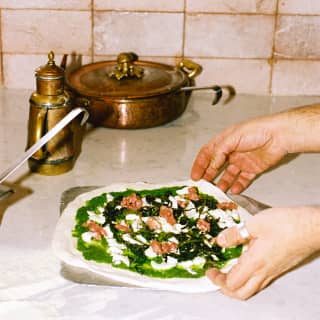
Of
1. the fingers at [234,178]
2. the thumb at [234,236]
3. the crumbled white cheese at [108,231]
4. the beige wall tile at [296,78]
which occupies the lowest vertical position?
the crumbled white cheese at [108,231]

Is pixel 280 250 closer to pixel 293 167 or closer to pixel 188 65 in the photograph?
pixel 293 167

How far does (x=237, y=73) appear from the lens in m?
2.13

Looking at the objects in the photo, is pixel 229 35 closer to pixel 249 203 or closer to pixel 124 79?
pixel 124 79

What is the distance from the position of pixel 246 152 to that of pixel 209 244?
343 millimetres

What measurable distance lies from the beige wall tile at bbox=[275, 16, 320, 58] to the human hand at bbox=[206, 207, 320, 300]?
106cm

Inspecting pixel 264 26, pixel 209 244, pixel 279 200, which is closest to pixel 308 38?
pixel 264 26

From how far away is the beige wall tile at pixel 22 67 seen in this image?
2.09m

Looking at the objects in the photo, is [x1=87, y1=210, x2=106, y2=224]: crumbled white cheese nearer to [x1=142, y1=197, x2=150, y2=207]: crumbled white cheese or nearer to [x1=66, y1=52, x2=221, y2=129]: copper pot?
[x1=142, y1=197, x2=150, y2=207]: crumbled white cheese

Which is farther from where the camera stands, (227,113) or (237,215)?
(227,113)

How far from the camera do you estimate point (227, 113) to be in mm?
2016

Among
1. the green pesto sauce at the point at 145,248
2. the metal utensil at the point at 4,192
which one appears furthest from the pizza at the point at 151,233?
the metal utensil at the point at 4,192

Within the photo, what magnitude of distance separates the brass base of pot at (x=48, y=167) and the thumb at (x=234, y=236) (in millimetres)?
558

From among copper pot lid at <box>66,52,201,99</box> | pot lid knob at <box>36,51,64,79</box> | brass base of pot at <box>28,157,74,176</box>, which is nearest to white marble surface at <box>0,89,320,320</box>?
brass base of pot at <box>28,157,74,176</box>

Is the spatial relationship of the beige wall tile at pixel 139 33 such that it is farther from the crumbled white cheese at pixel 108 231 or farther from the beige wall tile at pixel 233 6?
the crumbled white cheese at pixel 108 231
